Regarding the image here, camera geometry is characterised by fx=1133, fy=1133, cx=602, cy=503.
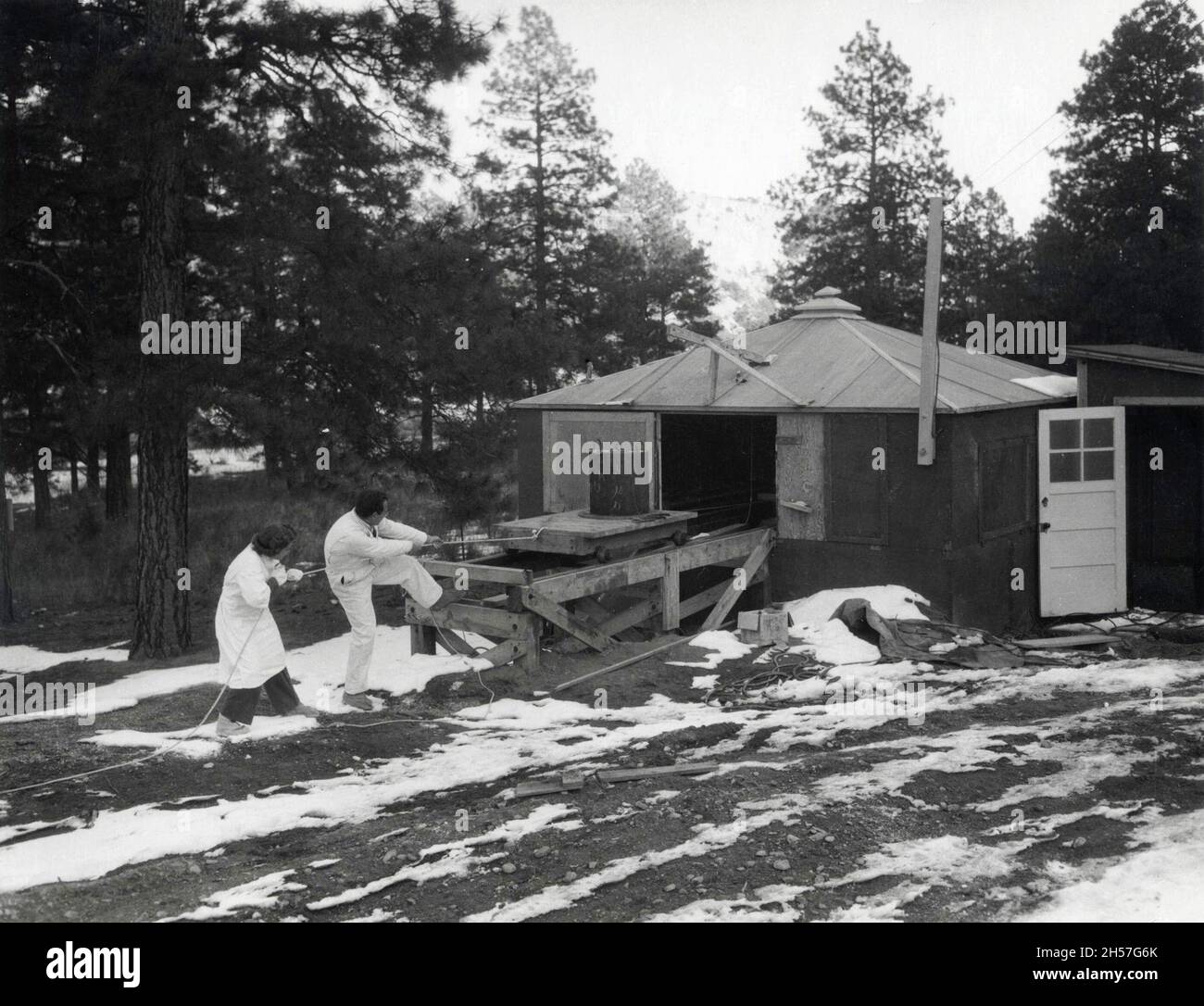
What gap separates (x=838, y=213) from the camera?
2880 cm

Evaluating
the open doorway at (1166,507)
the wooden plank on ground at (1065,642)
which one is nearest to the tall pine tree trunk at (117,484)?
the wooden plank on ground at (1065,642)

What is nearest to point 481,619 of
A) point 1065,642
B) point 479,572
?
point 479,572

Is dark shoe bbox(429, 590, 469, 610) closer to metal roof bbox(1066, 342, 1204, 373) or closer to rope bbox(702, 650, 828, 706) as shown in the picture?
rope bbox(702, 650, 828, 706)

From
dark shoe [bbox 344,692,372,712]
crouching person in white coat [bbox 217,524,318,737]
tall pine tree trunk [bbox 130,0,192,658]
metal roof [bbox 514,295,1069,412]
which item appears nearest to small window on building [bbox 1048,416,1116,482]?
metal roof [bbox 514,295,1069,412]

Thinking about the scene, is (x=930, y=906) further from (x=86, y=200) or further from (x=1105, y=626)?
(x=86, y=200)

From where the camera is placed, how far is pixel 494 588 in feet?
51.2

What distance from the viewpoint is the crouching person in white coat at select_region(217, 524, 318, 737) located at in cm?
819

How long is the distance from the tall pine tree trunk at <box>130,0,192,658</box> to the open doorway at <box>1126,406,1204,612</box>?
11.2 metres

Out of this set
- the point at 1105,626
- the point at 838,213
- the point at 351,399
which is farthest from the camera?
the point at 838,213

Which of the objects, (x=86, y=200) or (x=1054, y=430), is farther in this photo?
(x=86, y=200)

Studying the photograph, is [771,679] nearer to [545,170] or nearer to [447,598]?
[447,598]
